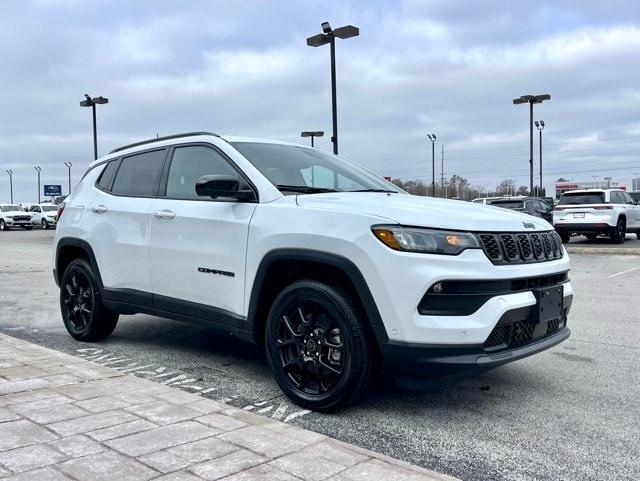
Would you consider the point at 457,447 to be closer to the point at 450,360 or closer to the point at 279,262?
the point at 450,360

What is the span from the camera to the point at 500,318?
3545 mm

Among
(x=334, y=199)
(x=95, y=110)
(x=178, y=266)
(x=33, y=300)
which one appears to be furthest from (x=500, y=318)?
(x=95, y=110)

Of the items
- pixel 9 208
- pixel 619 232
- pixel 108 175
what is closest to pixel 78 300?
pixel 108 175

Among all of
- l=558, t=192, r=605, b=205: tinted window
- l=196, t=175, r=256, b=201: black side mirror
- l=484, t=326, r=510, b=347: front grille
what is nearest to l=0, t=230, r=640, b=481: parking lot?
l=484, t=326, r=510, b=347: front grille

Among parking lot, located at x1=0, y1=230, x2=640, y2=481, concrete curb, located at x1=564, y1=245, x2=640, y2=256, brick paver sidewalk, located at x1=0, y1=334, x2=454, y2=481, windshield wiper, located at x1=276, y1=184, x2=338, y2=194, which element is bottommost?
parking lot, located at x1=0, y1=230, x2=640, y2=481

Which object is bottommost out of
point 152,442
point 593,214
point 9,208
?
point 152,442

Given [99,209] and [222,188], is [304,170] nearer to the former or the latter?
[222,188]

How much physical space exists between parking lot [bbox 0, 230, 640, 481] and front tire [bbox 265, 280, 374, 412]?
16 centimetres

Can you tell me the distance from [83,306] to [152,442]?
3.14 metres

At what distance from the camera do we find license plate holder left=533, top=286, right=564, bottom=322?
3811mm

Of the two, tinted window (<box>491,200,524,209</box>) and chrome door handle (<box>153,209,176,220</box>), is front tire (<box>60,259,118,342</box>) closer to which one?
chrome door handle (<box>153,209,176,220</box>)

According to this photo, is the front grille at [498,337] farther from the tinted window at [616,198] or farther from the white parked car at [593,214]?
the tinted window at [616,198]

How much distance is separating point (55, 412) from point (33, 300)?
6.00m

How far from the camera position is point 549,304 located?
3.94 meters
